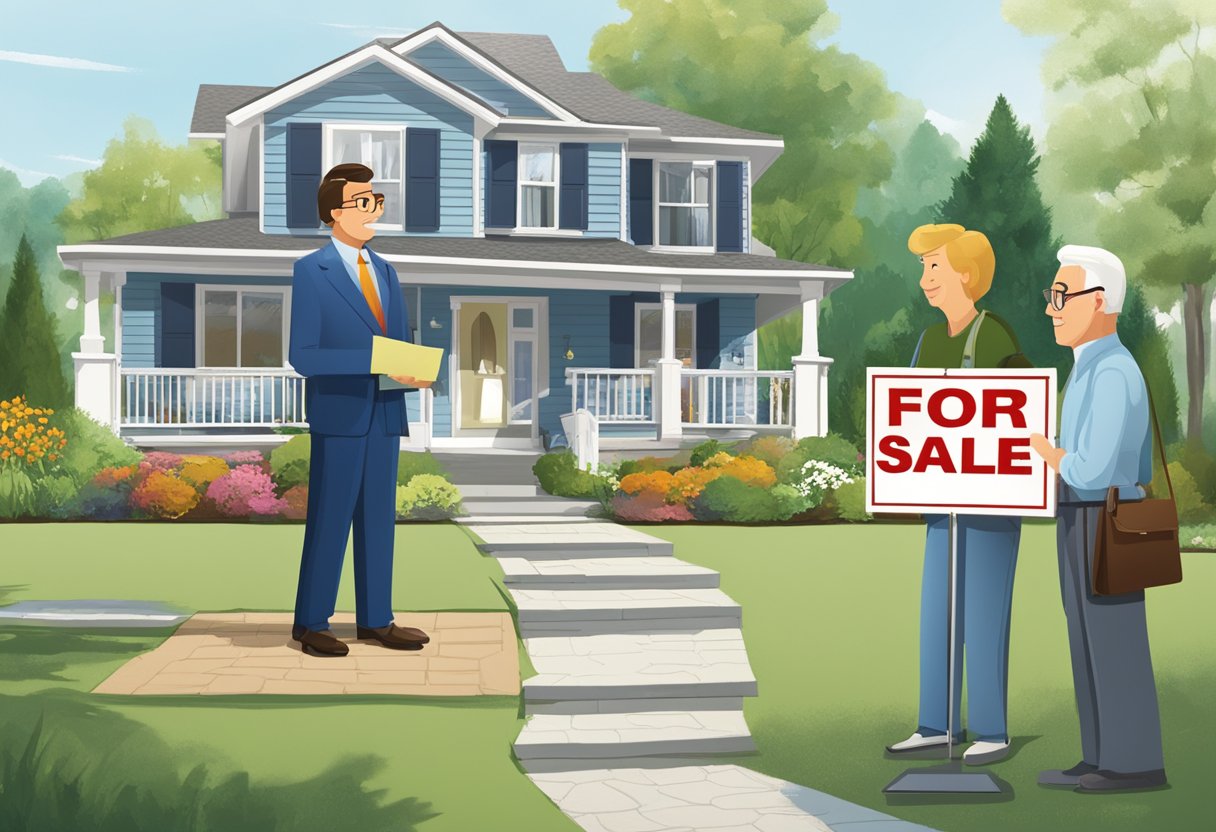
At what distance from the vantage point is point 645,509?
643 inches

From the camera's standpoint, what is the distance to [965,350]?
240 inches

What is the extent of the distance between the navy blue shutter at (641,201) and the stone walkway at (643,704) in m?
13.3

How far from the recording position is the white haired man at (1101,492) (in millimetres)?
5777

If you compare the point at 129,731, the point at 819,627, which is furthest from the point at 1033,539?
the point at 129,731

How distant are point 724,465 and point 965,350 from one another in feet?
38.4

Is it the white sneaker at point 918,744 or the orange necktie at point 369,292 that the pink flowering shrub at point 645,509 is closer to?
the orange necktie at point 369,292

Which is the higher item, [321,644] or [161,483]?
[161,483]

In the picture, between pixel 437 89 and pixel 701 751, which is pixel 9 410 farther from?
pixel 701 751

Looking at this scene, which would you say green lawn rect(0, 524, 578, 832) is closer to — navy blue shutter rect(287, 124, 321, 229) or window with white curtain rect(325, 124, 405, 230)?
navy blue shutter rect(287, 124, 321, 229)

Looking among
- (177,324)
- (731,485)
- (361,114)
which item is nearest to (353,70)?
(361,114)

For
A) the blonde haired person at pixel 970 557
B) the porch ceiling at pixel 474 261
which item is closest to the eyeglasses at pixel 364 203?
the blonde haired person at pixel 970 557

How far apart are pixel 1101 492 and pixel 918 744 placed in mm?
1608

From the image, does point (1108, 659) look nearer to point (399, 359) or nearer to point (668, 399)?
point (399, 359)

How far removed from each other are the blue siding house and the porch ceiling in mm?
48
